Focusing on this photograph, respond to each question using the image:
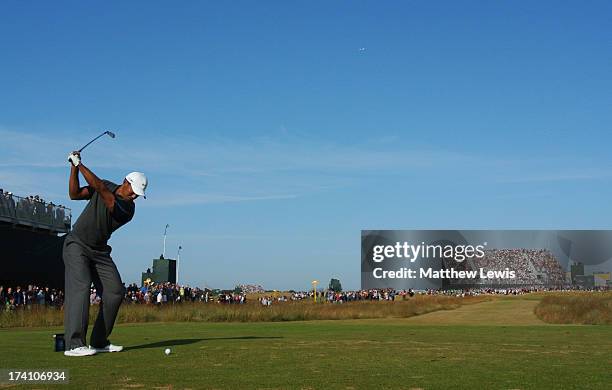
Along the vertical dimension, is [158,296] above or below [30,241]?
below

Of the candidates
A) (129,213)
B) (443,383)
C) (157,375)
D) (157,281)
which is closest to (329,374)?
(443,383)

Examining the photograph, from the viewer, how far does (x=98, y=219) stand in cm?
1157

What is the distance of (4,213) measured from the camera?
52.8 meters

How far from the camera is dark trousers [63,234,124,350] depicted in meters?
11.5

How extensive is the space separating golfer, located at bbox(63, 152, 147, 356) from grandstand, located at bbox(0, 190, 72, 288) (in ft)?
144

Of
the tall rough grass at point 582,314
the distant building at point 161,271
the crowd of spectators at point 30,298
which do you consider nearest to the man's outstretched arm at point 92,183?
the crowd of spectators at point 30,298

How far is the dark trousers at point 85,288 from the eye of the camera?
11477mm

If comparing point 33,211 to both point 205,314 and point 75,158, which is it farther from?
point 75,158

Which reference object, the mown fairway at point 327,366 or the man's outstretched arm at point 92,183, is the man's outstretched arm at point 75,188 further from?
the mown fairway at point 327,366

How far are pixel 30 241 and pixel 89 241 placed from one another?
51289 mm

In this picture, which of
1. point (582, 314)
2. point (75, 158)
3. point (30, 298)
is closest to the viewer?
point (75, 158)

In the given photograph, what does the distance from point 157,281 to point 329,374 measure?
193 feet

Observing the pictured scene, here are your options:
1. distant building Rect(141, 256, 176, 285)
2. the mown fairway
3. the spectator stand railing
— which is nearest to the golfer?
the mown fairway

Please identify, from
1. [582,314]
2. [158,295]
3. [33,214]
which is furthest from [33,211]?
[582,314]
